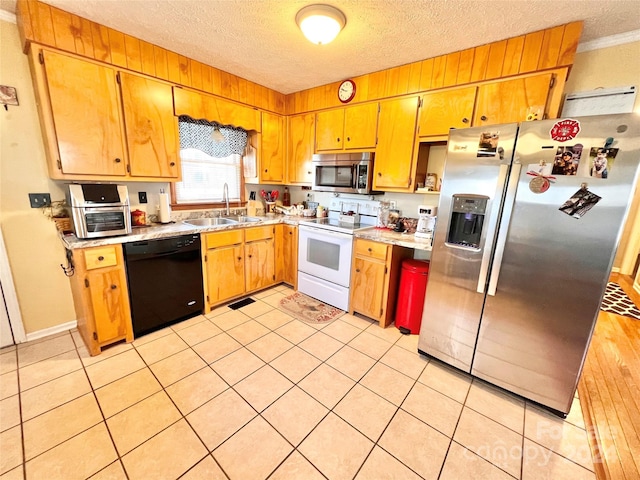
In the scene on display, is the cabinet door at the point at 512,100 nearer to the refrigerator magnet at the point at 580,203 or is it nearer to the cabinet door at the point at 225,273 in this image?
the refrigerator magnet at the point at 580,203

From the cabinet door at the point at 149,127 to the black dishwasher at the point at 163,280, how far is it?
69 cm

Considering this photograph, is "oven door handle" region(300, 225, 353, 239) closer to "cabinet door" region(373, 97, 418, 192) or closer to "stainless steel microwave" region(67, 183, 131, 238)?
"cabinet door" region(373, 97, 418, 192)

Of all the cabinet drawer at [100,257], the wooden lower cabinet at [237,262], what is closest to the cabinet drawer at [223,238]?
the wooden lower cabinet at [237,262]

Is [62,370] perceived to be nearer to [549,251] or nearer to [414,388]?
[414,388]

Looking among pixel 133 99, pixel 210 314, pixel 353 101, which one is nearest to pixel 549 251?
pixel 353 101

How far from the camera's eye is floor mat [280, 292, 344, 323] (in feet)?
9.11

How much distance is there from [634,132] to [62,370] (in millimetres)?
3795

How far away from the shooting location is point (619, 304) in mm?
3344

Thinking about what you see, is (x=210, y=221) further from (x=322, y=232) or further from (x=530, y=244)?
(x=530, y=244)

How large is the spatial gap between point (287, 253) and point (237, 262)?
0.68 metres

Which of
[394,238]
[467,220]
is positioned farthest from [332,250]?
[467,220]

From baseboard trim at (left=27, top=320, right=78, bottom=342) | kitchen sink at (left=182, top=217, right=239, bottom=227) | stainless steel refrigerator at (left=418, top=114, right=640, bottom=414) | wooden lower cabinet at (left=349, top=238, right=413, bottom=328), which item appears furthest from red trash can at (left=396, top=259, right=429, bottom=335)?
baseboard trim at (left=27, top=320, right=78, bottom=342)

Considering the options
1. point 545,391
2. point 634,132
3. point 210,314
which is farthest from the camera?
point 210,314

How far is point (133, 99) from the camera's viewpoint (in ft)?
7.39
